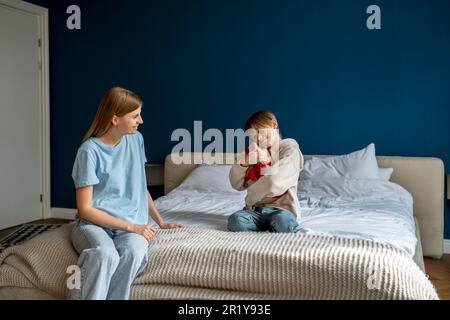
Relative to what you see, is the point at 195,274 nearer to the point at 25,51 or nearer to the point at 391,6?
the point at 391,6

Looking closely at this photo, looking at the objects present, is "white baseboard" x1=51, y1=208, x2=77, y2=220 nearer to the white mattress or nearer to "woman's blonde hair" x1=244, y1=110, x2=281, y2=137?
the white mattress

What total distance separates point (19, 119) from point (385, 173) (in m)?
2.98

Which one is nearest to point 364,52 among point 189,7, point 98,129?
point 189,7

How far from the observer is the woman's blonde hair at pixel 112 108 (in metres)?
2.05

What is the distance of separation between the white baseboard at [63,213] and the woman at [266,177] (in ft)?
8.75

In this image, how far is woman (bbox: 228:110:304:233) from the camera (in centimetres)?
237

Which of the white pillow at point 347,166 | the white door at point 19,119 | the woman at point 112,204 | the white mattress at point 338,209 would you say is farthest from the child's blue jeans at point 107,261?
the white door at point 19,119

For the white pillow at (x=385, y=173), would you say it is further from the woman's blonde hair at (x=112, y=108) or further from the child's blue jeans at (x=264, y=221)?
the woman's blonde hair at (x=112, y=108)

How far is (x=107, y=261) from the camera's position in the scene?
1.70 meters

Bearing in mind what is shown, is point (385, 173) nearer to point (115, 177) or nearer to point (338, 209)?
point (338, 209)

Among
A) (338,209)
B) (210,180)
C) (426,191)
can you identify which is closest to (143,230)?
(338,209)

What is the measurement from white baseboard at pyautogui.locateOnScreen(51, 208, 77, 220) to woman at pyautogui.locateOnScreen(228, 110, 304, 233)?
2.67 metres

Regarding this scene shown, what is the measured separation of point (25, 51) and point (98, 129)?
2762mm

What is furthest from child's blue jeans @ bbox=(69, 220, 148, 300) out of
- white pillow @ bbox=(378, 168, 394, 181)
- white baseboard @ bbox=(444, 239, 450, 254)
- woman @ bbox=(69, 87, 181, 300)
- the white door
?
the white door
